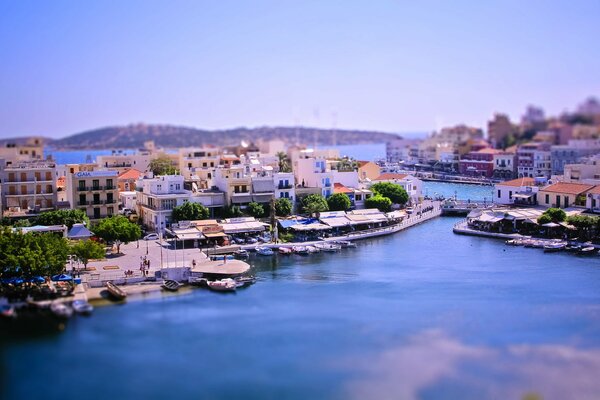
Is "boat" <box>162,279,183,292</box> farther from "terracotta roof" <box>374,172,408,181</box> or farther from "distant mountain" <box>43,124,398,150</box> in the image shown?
"distant mountain" <box>43,124,398,150</box>

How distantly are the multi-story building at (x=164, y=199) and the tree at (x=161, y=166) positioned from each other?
18.2 feet

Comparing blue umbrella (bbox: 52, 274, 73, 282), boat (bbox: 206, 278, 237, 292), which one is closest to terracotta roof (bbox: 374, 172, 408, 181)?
boat (bbox: 206, 278, 237, 292)

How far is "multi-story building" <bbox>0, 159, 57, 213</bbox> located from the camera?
18.4 meters

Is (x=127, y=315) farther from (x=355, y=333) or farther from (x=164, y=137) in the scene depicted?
(x=164, y=137)

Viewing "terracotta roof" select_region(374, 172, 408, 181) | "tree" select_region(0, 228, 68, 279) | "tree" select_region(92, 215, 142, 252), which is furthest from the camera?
"terracotta roof" select_region(374, 172, 408, 181)

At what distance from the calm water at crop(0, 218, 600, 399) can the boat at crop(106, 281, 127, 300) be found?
1.48ft

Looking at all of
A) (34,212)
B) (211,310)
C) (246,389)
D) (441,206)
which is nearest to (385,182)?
(441,206)

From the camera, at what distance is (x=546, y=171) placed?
90.7ft

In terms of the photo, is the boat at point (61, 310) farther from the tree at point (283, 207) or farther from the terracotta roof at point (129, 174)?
the terracotta roof at point (129, 174)

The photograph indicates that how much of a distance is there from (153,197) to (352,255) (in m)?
5.75

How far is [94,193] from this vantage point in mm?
18688

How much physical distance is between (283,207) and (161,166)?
28.7 ft

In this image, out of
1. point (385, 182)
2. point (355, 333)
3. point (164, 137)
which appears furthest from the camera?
point (164, 137)

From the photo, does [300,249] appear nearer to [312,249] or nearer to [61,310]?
[312,249]
